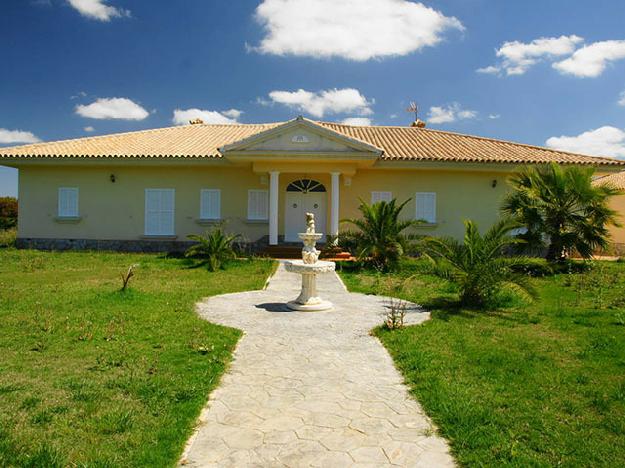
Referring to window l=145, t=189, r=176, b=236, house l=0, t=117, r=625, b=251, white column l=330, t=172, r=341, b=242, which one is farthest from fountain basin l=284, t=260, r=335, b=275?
window l=145, t=189, r=176, b=236

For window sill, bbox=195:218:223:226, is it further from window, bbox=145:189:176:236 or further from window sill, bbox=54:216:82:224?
window sill, bbox=54:216:82:224

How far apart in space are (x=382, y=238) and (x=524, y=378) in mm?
8436

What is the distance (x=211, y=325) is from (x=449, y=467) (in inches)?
173

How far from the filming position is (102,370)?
16.1ft

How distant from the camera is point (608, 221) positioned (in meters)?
12.4

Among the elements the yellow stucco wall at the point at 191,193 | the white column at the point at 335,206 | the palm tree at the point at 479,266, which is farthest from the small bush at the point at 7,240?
the palm tree at the point at 479,266

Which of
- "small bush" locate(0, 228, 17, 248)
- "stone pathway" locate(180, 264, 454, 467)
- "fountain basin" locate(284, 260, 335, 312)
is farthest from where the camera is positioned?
"small bush" locate(0, 228, 17, 248)

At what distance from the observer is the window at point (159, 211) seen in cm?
1800

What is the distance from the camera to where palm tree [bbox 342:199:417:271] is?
13.0 m

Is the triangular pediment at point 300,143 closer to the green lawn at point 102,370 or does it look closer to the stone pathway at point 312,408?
the green lawn at point 102,370

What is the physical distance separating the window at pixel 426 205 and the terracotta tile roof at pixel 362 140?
1.50 m

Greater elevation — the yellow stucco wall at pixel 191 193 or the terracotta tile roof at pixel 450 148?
the terracotta tile roof at pixel 450 148

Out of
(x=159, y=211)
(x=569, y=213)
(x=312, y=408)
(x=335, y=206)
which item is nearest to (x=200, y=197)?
(x=159, y=211)

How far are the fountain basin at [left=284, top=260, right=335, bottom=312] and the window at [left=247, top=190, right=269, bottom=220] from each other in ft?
31.4
